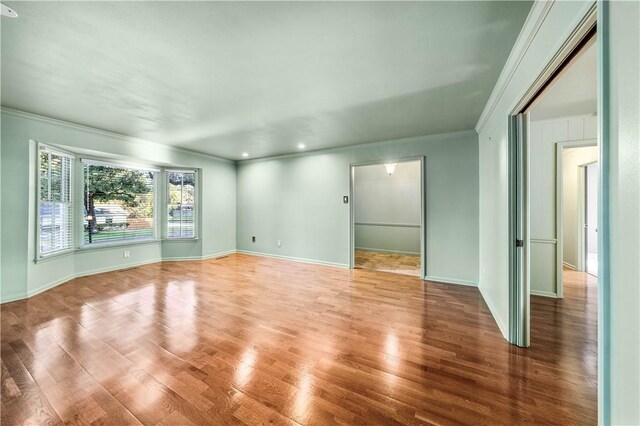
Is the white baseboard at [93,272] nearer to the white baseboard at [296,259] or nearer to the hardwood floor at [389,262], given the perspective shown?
the white baseboard at [296,259]

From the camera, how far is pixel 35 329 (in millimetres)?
2502

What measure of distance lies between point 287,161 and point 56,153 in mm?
3938

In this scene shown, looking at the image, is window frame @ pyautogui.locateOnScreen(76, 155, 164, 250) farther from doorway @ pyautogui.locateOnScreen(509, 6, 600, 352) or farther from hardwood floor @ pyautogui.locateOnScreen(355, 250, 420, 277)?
doorway @ pyautogui.locateOnScreen(509, 6, 600, 352)

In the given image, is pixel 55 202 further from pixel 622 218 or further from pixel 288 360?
pixel 622 218

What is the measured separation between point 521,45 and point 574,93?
1.61 metres

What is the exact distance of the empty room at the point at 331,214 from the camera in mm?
1483

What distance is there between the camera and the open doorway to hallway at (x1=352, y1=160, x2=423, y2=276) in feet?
21.6

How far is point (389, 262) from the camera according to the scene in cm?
572

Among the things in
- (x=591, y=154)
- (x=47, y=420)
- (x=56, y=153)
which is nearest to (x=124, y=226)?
(x=56, y=153)

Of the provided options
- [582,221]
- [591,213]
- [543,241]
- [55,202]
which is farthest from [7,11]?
[591,213]

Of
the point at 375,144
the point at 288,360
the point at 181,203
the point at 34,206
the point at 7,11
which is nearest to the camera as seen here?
the point at 7,11

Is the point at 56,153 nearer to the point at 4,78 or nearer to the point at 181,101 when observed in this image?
the point at 4,78

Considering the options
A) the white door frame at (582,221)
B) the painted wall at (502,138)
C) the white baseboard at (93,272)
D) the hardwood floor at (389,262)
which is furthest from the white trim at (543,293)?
the white baseboard at (93,272)

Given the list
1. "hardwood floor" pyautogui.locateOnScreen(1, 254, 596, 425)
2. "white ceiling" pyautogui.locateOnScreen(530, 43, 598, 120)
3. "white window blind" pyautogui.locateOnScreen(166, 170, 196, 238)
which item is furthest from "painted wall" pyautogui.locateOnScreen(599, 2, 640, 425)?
"white window blind" pyautogui.locateOnScreen(166, 170, 196, 238)
